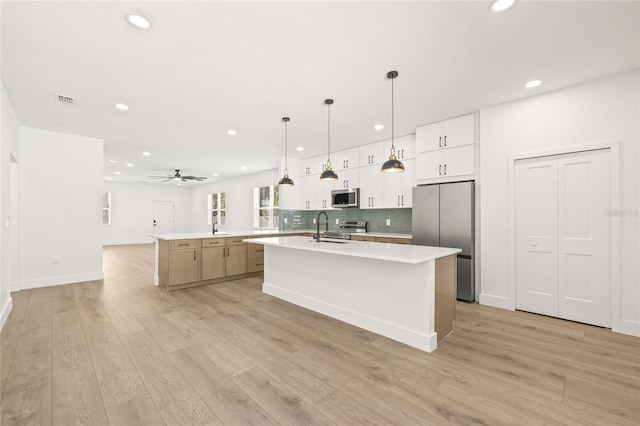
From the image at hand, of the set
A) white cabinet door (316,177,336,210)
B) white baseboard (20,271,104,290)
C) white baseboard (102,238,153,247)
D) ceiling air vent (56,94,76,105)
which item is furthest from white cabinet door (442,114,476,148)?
white baseboard (102,238,153,247)

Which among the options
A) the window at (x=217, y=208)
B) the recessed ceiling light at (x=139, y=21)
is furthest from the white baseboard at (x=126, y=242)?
the recessed ceiling light at (x=139, y=21)

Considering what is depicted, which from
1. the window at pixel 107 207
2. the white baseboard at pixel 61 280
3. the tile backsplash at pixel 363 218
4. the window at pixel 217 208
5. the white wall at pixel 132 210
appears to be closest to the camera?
the white baseboard at pixel 61 280

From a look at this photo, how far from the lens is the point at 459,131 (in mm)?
4156

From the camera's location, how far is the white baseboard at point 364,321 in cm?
255

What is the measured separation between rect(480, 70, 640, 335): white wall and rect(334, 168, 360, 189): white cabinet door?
2.52 meters

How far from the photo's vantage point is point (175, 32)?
88.4 inches

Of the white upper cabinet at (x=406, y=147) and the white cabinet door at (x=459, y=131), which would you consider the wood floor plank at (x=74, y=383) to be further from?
the white upper cabinet at (x=406, y=147)

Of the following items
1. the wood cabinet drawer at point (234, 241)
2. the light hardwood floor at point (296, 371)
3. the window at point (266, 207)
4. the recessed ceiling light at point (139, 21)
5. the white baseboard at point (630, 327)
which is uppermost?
the recessed ceiling light at point (139, 21)

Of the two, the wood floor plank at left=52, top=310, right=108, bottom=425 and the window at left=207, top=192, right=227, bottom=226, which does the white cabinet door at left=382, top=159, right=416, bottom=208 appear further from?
the window at left=207, top=192, right=227, bottom=226

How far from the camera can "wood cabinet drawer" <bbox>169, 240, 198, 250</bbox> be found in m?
4.64

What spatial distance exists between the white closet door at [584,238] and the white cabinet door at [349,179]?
336 cm

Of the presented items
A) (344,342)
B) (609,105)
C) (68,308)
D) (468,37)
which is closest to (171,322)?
(68,308)

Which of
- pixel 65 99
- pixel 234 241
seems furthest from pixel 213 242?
pixel 65 99

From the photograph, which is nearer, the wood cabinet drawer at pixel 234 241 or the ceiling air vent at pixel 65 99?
the ceiling air vent at pixel 65 99
